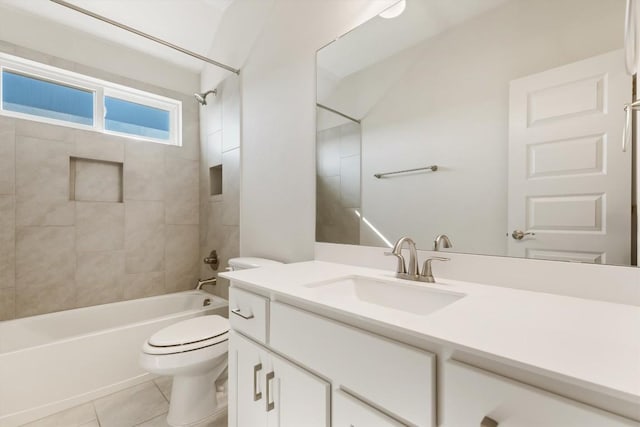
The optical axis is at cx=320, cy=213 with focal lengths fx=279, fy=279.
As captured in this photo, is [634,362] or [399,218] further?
[399,218]

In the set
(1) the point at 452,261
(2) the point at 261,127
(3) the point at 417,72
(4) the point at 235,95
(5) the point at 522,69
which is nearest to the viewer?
(5) the point at 522,69

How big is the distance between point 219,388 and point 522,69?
7.16 ft

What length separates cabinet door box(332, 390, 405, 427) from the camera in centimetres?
63

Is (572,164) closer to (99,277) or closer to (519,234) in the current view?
(519,234)

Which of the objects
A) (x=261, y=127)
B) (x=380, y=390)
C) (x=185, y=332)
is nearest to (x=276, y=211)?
(x=261, y=127)

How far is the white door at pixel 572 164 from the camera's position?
0.76 meters

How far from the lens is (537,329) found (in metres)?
0.57

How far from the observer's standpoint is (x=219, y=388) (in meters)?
1.74

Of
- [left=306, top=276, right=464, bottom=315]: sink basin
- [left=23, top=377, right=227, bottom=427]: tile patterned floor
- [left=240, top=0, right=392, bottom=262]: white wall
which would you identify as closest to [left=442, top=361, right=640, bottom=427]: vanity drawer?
[left=306, top=276, right=464, bottom=315]: sink basin

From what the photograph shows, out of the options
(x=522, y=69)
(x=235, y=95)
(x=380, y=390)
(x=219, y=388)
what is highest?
(x=235, y=95)

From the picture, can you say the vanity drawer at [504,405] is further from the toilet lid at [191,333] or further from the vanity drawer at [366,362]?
the toilet lid at [191,333]

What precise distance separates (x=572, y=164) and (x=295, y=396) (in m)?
1.06

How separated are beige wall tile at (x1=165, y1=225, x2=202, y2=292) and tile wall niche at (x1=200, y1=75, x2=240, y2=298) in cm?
8

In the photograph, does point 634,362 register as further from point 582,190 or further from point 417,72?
point 417,72
